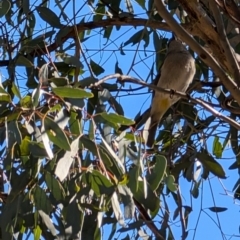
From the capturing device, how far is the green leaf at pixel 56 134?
1705 mm

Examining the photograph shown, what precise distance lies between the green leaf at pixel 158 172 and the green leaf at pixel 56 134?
302 mm

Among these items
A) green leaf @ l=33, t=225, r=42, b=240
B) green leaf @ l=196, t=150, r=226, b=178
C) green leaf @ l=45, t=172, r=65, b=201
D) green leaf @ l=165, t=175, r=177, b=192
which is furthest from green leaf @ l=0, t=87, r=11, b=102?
green leaf @ l=196, t=150, r=226, b=178

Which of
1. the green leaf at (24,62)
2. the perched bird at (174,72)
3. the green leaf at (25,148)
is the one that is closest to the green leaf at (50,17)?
the green leaf at (24,62)

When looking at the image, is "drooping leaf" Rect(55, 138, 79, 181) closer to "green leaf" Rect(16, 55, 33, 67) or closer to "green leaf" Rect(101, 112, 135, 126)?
"green leaf" Rect(101, 112, 135, 126)

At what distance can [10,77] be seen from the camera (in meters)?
2.48

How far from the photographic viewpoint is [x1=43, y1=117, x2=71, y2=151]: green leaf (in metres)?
1.71

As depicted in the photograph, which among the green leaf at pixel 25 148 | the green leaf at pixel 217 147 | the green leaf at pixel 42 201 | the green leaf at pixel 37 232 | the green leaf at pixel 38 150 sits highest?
the green leaf at pixel 217 147

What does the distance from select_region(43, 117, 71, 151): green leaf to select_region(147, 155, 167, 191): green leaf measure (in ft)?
0.99

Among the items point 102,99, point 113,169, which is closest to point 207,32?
point 102,99

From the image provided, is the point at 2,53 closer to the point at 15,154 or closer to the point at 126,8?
the point at 126,8

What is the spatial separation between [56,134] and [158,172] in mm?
326

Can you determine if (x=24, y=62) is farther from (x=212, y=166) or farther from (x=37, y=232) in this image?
(x=212, y=166)

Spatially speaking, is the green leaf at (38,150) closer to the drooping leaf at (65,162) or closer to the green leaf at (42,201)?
the drooping leaf at (65,162)

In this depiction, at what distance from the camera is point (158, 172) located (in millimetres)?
1904
